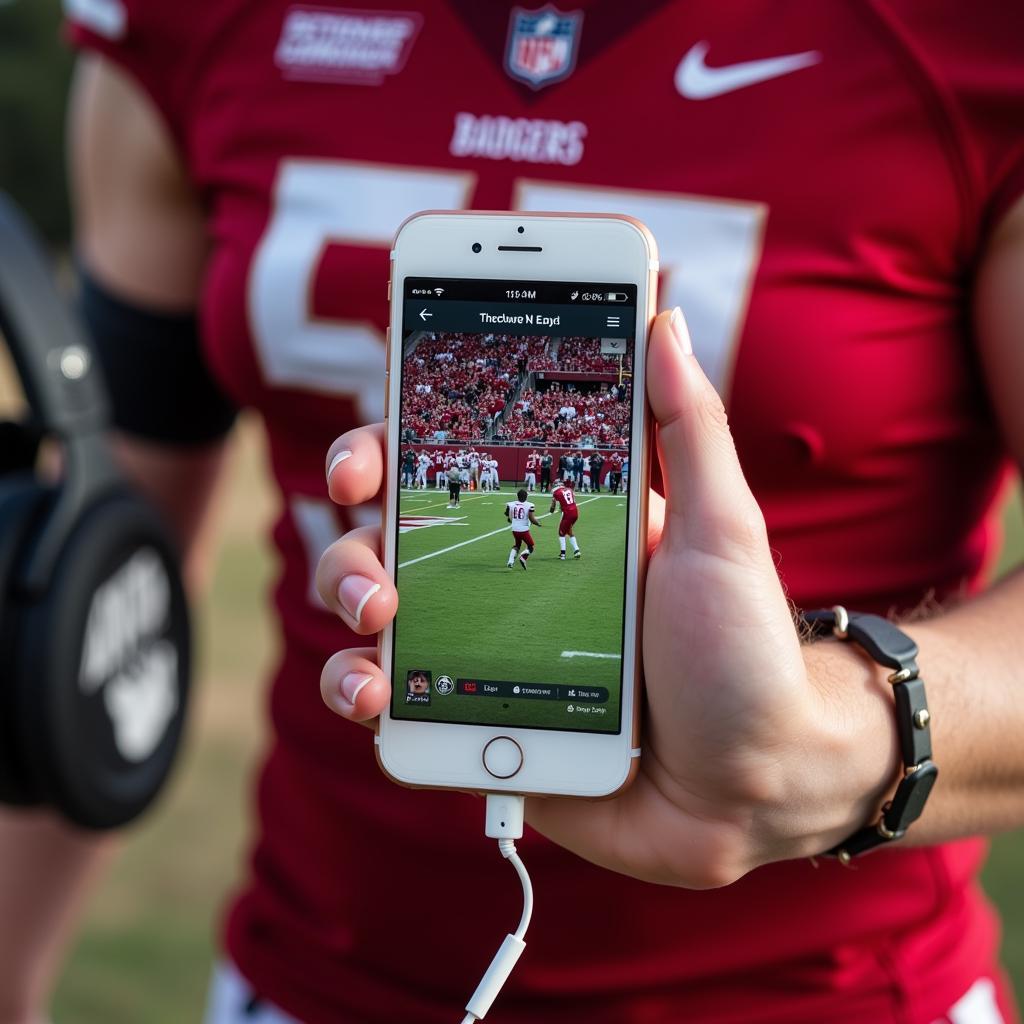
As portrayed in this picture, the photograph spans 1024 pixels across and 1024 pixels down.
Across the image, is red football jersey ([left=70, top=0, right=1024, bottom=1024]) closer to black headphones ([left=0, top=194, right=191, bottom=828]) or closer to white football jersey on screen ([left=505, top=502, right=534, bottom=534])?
black headphones ([left=0, top=194, right=191, bottom=828])

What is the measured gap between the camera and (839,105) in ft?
3.19

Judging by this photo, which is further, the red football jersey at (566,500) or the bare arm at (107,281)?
the bare arm at (107,281)

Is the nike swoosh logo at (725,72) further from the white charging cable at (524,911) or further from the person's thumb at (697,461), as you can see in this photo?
the white charging cable at (524,911)

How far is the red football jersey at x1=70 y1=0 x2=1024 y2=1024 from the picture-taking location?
0.97m

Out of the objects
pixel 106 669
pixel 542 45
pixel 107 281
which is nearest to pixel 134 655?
pixel 106 669

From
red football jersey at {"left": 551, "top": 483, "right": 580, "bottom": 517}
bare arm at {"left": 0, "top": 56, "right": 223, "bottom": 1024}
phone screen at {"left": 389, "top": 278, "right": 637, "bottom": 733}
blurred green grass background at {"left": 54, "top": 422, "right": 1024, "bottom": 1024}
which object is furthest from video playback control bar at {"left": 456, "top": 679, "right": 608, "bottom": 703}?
blurred green grass background at {"left": 54, "top": 422, "right": 1024, "bottom": 1024}

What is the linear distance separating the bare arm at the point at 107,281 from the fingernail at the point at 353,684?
71 cm

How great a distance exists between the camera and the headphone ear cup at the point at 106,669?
1.09m

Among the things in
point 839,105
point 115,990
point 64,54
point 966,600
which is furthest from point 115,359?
point 64,54

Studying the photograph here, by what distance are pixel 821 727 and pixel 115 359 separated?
950 mm

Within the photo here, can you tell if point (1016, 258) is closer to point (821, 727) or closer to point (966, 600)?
point (966, 600)

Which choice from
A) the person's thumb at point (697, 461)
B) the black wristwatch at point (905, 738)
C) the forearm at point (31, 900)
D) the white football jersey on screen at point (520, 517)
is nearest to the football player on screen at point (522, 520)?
the white football jersey on screen at point (520, 517)

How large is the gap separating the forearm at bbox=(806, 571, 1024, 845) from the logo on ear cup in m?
0.64

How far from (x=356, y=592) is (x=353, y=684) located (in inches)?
2.1
